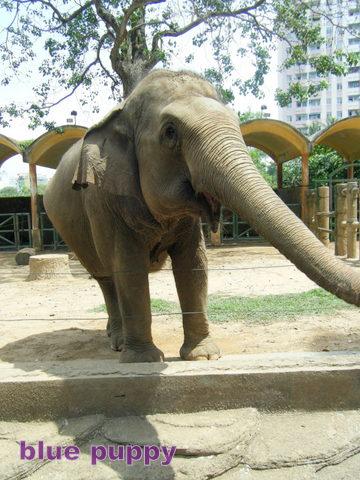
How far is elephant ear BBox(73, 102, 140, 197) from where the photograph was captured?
125 inches

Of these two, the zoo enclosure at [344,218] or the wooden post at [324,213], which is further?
the wooden post at [324,213]

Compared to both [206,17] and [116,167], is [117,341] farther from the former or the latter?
[206,17]

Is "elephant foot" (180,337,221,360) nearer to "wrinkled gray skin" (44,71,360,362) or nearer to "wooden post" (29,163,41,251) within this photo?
"wrinkled gray skin" (44,71,360,362)

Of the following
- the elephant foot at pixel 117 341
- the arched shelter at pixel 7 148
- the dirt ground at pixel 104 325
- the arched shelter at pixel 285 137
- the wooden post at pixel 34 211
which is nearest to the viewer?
the dirt ground at pixel 104 325

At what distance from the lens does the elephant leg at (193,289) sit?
3744mm

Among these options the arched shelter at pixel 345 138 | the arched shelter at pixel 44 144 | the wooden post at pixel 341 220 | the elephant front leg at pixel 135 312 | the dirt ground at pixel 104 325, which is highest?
the arched shelter at pixel 345 138

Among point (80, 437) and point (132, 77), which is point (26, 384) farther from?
point (132, 77)

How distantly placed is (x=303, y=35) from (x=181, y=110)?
39.5 feet

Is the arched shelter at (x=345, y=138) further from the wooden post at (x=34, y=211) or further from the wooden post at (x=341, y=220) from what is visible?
the wooden post at (x=34, y=211)

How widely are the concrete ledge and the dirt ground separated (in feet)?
1.64

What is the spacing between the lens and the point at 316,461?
2.67m

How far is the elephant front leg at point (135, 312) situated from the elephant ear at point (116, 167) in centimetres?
A: 34

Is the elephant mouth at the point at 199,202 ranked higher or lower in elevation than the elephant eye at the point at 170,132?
lower

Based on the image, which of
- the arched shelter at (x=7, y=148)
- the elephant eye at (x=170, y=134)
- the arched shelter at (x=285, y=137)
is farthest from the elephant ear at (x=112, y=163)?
the arched shelter at (x=7, y=148)
